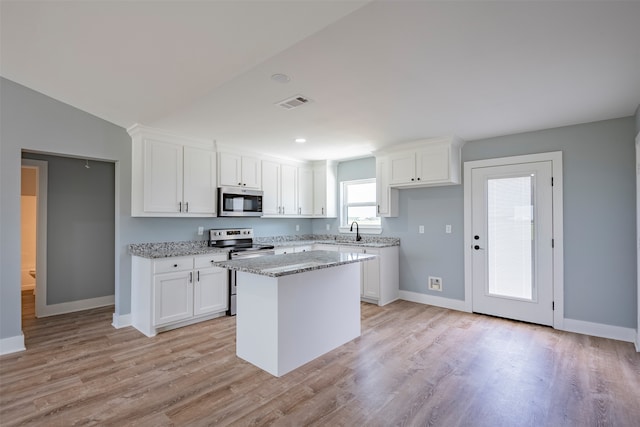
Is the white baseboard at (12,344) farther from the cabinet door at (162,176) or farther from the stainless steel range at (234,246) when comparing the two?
the stainless steel range at (234,246)

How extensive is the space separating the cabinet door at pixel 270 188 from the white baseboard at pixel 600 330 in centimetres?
409

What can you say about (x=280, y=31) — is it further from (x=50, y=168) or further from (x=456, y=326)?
(x=50, y=168)

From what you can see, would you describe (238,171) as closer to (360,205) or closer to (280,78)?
(360,205)

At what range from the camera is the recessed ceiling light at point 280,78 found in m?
2.39

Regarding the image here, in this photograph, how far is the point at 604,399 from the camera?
7.26 ft

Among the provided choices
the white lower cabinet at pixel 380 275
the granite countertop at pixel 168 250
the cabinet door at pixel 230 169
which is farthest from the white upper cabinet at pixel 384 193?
the granite countertop at pixel 168 250

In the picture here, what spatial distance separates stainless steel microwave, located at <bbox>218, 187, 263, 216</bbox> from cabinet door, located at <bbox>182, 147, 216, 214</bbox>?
118 mm

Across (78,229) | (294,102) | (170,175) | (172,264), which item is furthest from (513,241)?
(78,229)

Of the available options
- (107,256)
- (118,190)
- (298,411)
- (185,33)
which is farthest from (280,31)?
(107,256)

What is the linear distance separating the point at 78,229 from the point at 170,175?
1.79m

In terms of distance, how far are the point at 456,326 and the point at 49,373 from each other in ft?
13.0

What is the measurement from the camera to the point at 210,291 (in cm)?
392

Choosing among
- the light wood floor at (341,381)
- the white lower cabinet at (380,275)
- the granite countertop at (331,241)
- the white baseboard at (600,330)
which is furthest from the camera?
the granite countertop at (331,241)

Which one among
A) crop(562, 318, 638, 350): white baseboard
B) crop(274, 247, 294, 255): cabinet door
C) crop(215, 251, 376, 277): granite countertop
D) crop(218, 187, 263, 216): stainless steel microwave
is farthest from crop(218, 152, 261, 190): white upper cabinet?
crop(562, 318, 638, 350): white baseboard
